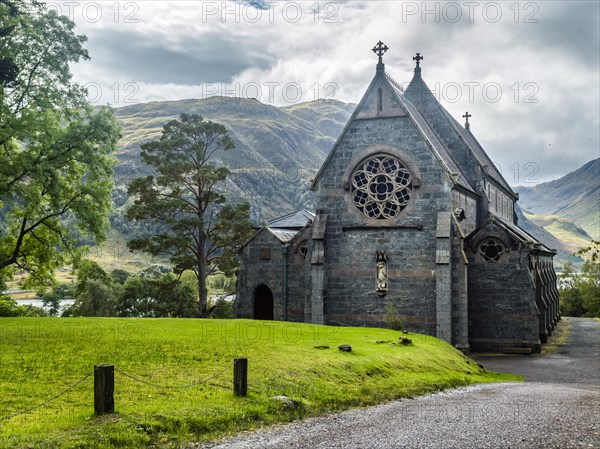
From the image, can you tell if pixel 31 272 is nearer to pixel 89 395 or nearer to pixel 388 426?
pixel 89 395

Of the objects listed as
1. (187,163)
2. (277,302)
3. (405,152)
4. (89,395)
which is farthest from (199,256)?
(89,395)

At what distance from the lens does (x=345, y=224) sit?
3422 cm

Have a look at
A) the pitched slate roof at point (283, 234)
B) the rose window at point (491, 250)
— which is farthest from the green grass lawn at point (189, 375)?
the pitched slate roof at point (283, 234)

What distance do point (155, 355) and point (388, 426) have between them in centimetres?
832

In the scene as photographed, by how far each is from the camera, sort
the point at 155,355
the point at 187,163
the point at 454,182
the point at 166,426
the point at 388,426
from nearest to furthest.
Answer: the point at 166,426
the point at 388,426
the point at 155,355
the point at 454,182
the point at 187,163

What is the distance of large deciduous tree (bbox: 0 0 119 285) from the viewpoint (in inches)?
979

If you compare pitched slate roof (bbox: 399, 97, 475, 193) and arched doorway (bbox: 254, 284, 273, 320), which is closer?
pitched slate roof (bbox: 399, 97, 475, 193)

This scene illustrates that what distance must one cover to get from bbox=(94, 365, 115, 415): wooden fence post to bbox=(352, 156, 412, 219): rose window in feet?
77.4

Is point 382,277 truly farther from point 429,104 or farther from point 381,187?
point 429,104

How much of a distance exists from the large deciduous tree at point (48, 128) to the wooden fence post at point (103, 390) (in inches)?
599

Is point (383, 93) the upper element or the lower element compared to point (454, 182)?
upper

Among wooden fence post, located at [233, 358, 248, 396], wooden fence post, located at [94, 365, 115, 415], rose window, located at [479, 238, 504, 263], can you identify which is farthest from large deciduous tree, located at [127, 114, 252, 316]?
wooden fence post, located at [94, 365, 115, 415]

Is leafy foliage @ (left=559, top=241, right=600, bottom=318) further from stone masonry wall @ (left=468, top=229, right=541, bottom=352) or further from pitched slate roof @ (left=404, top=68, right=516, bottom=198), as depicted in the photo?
stone masonry wall @ (left=468, top=229, right=541, bottom=352)

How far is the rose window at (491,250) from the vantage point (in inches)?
1385
